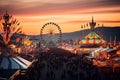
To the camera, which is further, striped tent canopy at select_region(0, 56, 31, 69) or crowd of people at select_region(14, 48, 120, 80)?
striped tent canopy at select_region(0, 56, 31, 69)

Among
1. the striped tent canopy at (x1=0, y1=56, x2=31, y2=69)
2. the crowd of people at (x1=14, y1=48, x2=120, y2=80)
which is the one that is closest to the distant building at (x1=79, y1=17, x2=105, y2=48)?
the crowd of people at (x1=14, y1=48, x2=120, y2=80)

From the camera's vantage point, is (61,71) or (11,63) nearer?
(61,71)

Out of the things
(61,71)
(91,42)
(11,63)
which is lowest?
(61,71)

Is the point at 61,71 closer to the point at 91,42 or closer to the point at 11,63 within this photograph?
the point at 11,63

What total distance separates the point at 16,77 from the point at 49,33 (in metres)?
57.5

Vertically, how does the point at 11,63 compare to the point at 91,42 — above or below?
below

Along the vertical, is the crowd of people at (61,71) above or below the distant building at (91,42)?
below

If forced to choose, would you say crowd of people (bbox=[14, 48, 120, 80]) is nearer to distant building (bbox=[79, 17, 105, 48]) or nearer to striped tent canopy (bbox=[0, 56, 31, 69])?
striped tent canopy (bbox=[0, 56, 31, 69])

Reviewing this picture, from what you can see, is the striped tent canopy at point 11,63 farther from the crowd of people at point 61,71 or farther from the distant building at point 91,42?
the distant building at point 91,42

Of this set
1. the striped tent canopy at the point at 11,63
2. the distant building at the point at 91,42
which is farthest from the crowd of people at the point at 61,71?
the distant building at the point at 91,42

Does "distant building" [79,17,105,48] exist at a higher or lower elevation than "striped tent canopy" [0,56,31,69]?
higher

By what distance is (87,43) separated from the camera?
83125mm

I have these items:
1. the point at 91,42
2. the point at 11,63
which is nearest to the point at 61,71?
the point at 11,63

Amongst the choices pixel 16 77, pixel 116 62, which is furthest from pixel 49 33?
pixel 16 77
